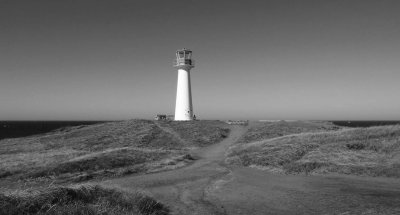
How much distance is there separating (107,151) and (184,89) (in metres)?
31.7

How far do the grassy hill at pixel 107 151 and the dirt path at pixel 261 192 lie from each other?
3.56 meters

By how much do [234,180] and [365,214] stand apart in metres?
8.80

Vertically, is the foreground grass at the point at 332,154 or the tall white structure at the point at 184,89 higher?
the tall white structure at the point at 184,89

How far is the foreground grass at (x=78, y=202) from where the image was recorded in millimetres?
10188

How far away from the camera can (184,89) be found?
2379 inches

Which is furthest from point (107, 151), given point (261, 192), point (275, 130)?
point (275, 130)

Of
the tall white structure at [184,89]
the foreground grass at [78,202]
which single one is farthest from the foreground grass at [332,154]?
the tall white structure at [184,89]

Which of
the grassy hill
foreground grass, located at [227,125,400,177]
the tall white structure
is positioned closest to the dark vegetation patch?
A: the grassy hill

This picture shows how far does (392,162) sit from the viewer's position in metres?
23.5

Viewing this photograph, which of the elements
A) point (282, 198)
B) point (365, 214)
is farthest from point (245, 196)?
point (365, 214)

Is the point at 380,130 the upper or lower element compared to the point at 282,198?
upper

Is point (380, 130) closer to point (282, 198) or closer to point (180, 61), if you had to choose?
point (282, 198)

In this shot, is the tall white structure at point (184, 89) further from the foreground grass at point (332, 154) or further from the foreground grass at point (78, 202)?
the foreground grass at point (78, 202)

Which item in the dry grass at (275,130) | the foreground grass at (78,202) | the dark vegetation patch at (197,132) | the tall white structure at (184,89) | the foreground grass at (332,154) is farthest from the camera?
the tall white structure at (184,89)
